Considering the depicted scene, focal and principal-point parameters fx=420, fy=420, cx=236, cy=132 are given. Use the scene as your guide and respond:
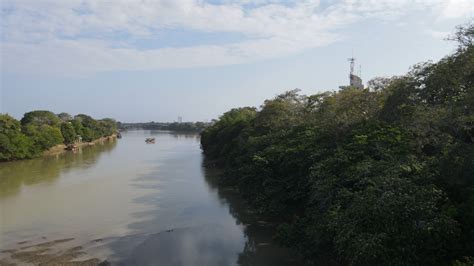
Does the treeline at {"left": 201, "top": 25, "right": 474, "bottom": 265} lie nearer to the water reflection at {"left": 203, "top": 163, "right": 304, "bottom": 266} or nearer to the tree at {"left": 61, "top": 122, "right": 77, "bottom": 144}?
the water reflection at {"left": 203, "top": 163, "right": 304, "bottom": 266}

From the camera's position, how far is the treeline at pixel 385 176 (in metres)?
7.15

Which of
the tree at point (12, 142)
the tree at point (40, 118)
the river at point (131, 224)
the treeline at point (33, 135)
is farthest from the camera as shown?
the tree at point (40, 118)

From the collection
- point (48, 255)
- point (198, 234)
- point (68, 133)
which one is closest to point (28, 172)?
point (48, 255)

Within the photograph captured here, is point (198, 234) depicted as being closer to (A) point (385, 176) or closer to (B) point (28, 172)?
(A) point (385, 176)

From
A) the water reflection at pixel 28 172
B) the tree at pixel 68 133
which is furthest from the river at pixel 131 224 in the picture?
the tree at pixel 68 133

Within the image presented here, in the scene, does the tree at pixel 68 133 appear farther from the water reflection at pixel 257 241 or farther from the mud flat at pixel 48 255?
the mud flat at pixel 48 255

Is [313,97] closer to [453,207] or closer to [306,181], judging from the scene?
[306,181]

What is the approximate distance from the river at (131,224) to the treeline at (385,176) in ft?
5.65

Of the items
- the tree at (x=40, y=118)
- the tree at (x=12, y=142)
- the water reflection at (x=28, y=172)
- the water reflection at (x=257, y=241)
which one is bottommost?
the water reflection at (x=257, y=241)

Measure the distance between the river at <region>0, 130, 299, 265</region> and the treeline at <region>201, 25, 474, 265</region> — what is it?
1.72 meters

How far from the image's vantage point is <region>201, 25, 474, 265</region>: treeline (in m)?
7.15

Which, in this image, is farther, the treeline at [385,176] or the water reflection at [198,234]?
the water reflection at [198,234]

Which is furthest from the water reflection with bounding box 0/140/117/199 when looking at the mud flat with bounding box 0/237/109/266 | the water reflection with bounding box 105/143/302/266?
the mud flat with bounding box 0/237/109/266

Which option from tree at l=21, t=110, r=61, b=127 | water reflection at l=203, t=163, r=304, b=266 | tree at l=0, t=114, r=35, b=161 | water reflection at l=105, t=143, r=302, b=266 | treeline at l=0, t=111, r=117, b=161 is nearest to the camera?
water reflection at l=203, t=163, r=304, b=266
